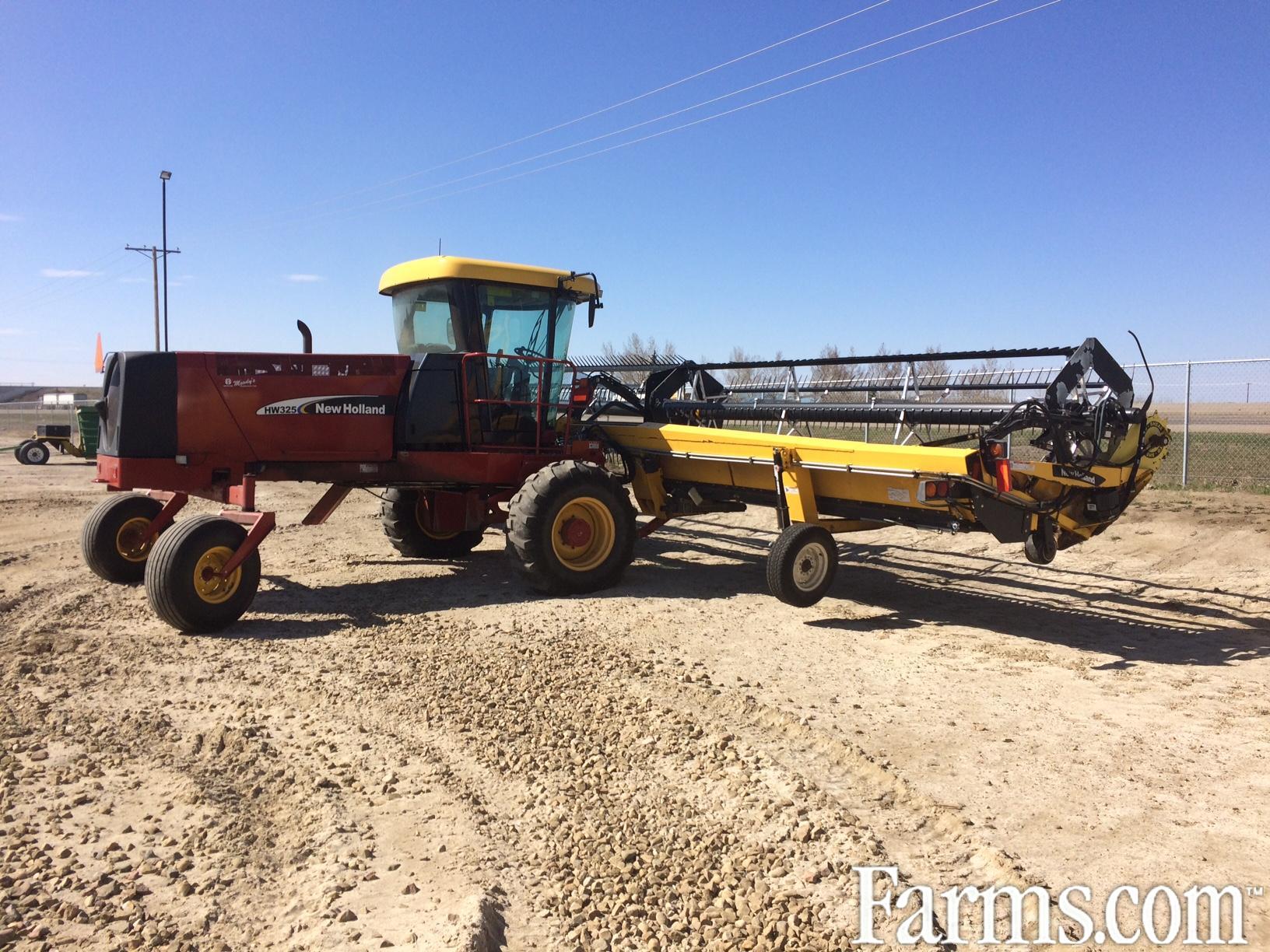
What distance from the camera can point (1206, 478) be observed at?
12.6 m

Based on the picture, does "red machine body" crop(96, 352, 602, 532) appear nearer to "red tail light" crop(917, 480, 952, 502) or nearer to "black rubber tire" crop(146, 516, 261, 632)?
"black rubber tire" crop(146, 516, 261, 632)

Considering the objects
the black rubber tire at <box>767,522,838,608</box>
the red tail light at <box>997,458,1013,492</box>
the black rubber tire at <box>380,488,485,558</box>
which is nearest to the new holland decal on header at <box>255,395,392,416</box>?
the black rubber tire at <box>380,488,485,558</box>

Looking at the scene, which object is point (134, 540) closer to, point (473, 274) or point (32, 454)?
point (473, 274)

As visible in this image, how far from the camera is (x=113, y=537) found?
287 inches

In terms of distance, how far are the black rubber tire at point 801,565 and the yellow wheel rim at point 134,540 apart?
193 inches

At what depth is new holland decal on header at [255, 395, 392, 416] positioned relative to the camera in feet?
23.0

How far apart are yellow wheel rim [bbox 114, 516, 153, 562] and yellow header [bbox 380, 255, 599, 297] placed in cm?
294

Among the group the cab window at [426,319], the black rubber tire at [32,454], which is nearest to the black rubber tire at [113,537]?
the cab window at [426,319]

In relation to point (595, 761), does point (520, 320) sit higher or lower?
Answer: higher

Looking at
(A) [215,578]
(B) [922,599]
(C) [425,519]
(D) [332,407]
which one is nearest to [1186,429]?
(B) [922,599]

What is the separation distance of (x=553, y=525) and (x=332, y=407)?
1932 millimetres

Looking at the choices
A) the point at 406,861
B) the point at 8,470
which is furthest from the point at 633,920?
the point at 8,470

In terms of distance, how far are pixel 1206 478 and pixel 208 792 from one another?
42.9 feet

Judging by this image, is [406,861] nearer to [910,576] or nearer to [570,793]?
[570,793]
